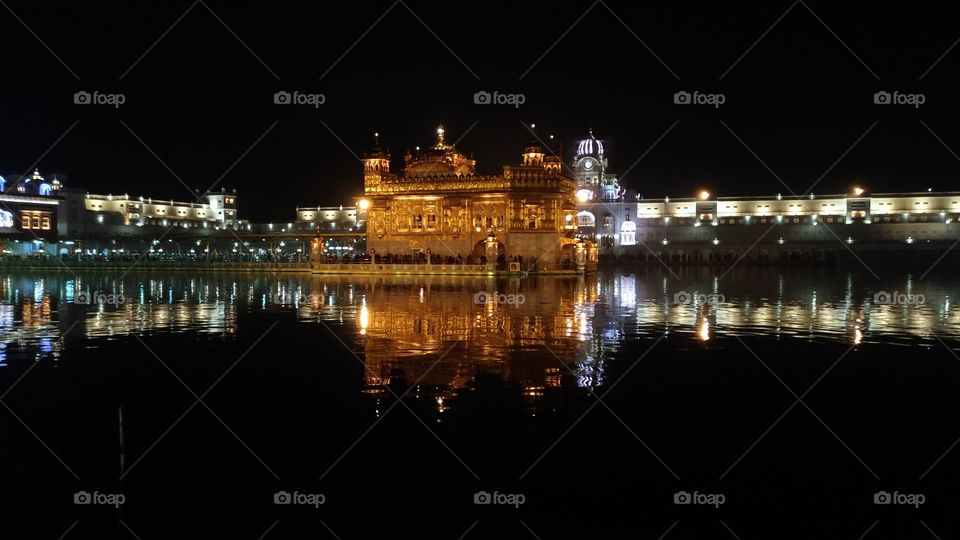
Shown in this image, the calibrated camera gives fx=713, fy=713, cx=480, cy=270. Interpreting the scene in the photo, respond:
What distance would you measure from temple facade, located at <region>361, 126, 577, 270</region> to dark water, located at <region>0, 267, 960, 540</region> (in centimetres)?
3583

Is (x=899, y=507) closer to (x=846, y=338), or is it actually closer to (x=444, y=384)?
(x=444, y=384)

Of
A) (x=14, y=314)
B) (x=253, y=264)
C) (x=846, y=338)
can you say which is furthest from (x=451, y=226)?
(x=846, y=338)

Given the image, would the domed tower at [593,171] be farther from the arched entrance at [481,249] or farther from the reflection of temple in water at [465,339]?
the reflection of temple in water at [465,339]

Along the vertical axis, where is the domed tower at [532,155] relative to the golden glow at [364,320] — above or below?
above

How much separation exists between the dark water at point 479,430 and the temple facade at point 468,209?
3583 centimetres

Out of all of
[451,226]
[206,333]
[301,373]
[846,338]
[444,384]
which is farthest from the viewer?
[451,226]

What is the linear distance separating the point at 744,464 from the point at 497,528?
3300mm

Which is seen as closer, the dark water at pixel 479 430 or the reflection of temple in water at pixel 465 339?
the dark water at pixel 479 430

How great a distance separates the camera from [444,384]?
11.9m

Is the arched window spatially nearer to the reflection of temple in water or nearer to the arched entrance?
the arched entrance

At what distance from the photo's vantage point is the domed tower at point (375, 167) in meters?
60.6

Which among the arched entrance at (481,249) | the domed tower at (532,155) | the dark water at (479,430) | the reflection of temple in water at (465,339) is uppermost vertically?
the domed tower at (532,155)

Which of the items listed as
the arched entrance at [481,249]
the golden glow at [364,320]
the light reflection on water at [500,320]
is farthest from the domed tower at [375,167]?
the golden glow at [364,320]

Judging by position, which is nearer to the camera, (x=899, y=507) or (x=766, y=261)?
(x=899, y=507)
